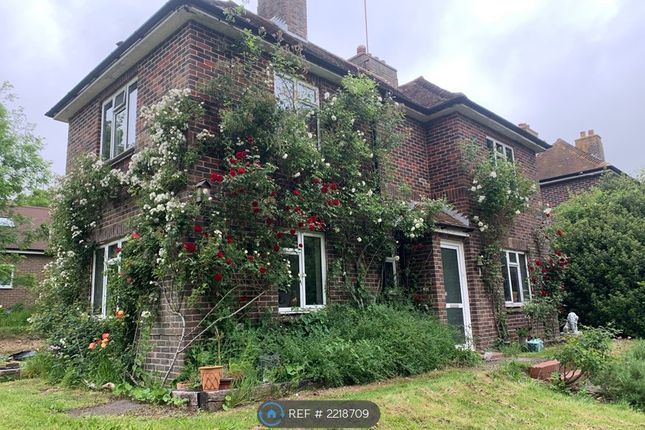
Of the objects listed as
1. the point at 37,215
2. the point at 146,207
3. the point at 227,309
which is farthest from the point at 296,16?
the point at 37,215

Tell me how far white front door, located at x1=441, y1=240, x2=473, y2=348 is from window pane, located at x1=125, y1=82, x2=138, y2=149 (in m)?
6.90

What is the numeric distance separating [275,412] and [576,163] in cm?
2025

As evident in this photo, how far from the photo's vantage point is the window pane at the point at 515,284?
13082mm

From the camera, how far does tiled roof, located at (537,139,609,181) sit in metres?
20.6

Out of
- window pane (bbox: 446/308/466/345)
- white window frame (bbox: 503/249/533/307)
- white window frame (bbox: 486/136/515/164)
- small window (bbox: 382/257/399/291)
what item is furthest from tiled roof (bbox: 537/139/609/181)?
small window (bbox: 382/257/399/291)

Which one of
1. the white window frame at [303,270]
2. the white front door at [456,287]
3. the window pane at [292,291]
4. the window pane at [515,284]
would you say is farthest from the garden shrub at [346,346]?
the window pane at [515,284]

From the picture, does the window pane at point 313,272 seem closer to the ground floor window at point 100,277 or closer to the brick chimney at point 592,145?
the ground floor window at point 100,277

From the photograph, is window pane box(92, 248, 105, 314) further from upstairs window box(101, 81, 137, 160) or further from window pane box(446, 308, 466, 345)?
window pane box(446, 308, 466, 345)

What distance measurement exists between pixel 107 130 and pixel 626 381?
10.7m

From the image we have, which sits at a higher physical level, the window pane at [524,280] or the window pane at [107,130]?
the window pane at [107,130]

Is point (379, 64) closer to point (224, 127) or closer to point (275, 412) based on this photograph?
point (224, 127)

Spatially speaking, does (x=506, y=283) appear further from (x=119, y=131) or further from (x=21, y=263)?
(x=21, y=263)

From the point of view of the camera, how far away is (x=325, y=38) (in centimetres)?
1469

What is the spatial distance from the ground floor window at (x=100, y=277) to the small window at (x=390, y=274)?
5.49m
